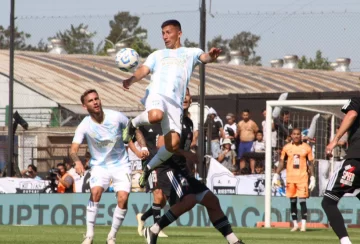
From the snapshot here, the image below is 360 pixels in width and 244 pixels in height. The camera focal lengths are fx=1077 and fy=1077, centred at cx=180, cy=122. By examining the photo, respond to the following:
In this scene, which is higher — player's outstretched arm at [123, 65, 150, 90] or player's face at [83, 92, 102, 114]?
player's outstretched arm at [123, 65, 150, 90]

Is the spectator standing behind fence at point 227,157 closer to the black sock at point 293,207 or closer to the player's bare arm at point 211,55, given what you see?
the black sock at point 293,207

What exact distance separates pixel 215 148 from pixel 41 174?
192 inches

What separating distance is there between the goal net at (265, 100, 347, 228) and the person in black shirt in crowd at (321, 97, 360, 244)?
1143 centimetres

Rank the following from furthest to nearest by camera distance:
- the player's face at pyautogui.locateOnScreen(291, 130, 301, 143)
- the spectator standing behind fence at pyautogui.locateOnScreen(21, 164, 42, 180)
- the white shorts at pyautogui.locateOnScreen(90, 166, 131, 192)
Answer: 1. the spectator standing behind fence at pyautogui.locateOnScreen(21, 164, 42, 180)
2. the player's face at pyautogui.locateOnScreen(291, 130, 301, 143)
3. the white shorts at pyautogui.locateOnScreen(90, 166, 131, 192)

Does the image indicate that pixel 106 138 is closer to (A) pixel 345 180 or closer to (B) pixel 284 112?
(A) pixel 345 180

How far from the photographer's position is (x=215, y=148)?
26016 millimetres

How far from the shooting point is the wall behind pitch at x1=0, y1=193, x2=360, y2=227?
2377 cm

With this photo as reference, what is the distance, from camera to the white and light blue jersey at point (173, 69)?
12.1 metres

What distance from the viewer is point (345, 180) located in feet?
37.7

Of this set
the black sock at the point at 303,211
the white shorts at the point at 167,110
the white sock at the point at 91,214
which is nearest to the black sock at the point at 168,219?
the white shorts at the point at 167,110

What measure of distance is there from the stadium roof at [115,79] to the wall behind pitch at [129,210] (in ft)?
25.8

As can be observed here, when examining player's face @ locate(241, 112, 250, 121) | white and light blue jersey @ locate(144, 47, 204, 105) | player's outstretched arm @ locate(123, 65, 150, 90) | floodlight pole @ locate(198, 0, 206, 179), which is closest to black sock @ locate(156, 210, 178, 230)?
white and light blue jersey @ locate(144, 47, 204, 105)

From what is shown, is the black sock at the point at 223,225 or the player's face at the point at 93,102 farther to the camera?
the player's face at the point at 93,102

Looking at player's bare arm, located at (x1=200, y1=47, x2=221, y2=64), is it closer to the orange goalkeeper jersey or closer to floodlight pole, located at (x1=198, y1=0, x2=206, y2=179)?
the orange goalkeeper jersey
